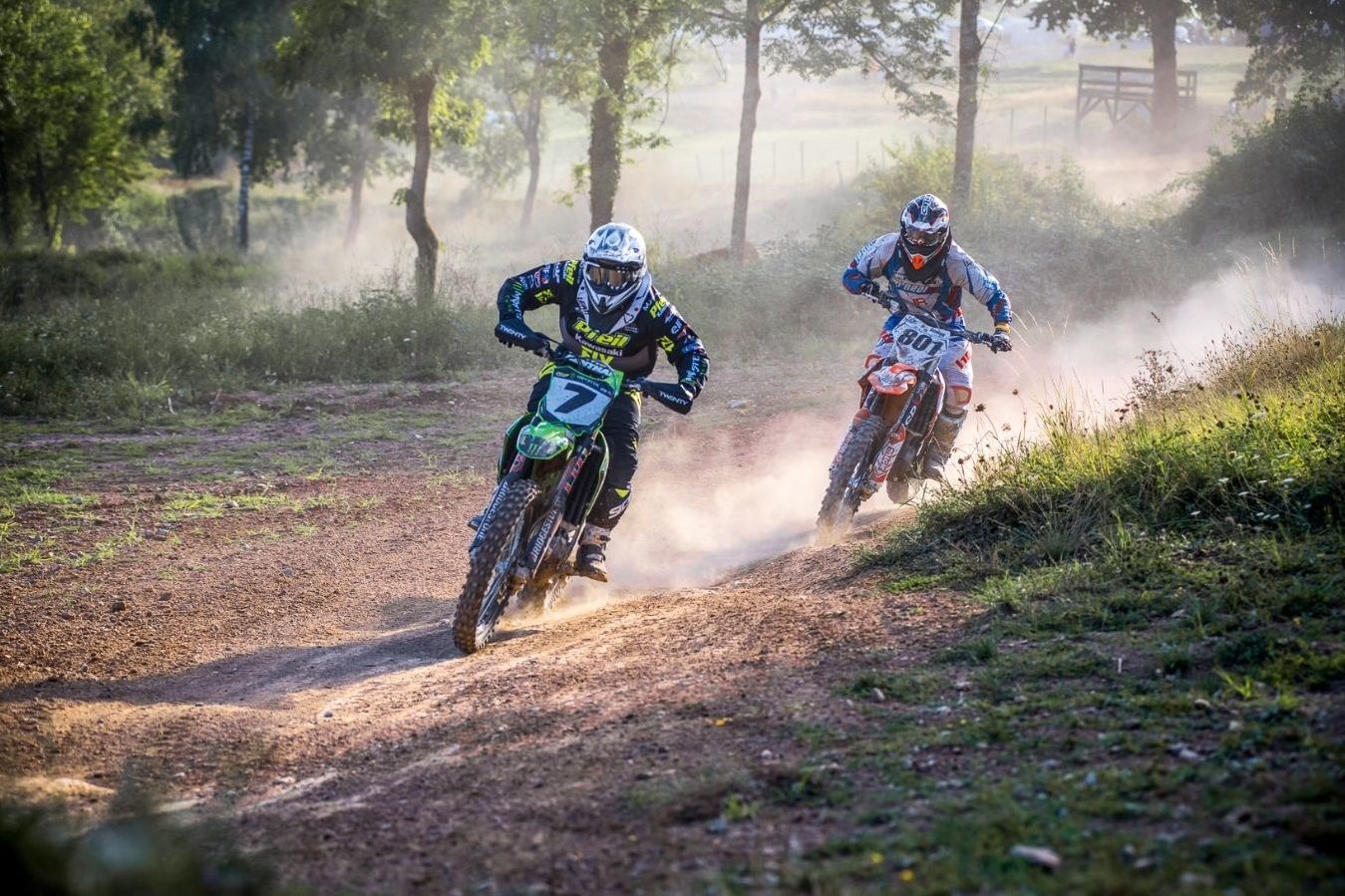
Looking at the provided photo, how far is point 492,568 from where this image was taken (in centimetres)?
681

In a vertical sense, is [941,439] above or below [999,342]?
below

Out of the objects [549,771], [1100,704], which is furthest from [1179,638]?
[549,771]

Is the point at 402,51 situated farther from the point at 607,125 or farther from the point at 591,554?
the point at 591,554

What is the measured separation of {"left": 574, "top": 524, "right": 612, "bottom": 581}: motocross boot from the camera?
779 cm

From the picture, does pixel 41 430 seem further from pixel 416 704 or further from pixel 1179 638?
pixel 1179 638

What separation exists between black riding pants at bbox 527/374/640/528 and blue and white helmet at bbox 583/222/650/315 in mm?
595

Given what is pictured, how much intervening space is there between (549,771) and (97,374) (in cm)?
1283

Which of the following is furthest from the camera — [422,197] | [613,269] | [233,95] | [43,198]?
[233,95]

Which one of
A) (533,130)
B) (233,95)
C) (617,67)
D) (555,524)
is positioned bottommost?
(555,524)

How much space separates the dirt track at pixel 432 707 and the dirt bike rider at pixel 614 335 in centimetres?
66

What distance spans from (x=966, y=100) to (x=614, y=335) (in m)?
18.9

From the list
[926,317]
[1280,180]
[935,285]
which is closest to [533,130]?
[1280,180]

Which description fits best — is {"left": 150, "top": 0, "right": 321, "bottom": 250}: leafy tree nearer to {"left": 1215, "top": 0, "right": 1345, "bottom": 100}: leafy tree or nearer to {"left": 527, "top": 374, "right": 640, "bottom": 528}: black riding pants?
{"left": 1215, "top": 0, "right": 1345, "bottom": 100}: leafy tree


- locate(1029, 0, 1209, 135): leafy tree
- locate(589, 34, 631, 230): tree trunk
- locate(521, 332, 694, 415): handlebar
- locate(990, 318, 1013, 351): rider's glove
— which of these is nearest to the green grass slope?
locate(990, 318, 1013, 351): rider's glove
